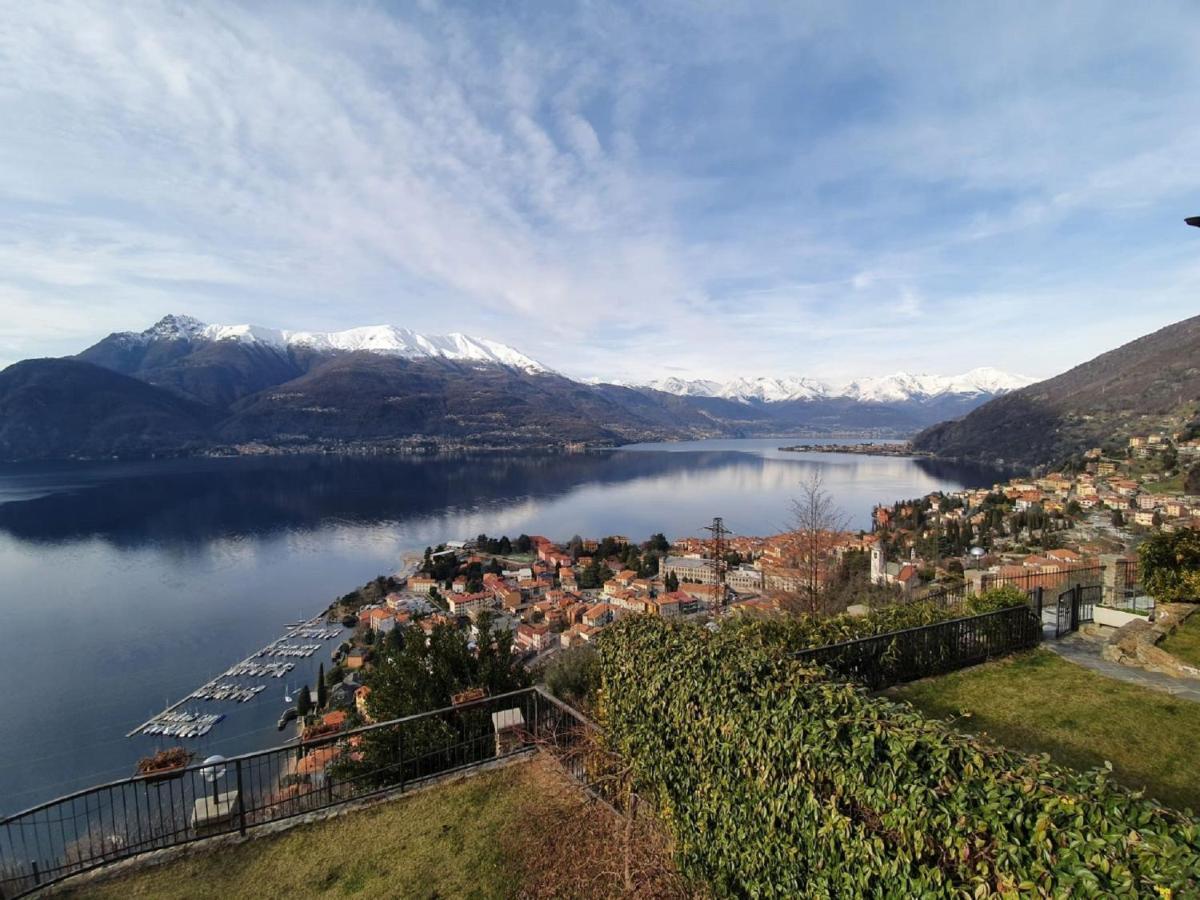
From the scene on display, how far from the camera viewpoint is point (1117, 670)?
7.12 metres

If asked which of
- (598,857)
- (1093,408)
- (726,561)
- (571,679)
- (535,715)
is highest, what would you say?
(1093,408)

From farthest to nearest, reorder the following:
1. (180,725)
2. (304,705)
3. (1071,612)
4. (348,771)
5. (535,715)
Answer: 1. (304,705)
2. (180,725)
3. (1071,612)
4. (348,771)
5. (535,715)

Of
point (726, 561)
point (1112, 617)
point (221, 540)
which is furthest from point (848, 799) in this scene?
point (221, 540)

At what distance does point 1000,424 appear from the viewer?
141875 millimetres

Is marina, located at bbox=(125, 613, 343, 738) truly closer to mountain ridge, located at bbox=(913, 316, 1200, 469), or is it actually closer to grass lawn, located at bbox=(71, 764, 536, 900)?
grass lawn, located at bbox=(71, 764, 536, 900)

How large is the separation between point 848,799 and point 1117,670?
660 centimetres

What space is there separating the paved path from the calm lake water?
27817 mm

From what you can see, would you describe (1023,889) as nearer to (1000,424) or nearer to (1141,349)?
(1000,424)

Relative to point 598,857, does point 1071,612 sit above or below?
above

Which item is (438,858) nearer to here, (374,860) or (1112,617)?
(374,860)

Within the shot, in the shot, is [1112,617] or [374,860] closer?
[374,860]

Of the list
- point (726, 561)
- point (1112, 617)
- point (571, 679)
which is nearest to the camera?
point (1112, 617)

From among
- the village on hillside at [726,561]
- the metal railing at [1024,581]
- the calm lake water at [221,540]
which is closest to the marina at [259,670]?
the calm lake water at [221,540]

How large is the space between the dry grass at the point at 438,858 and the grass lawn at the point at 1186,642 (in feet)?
24.1
